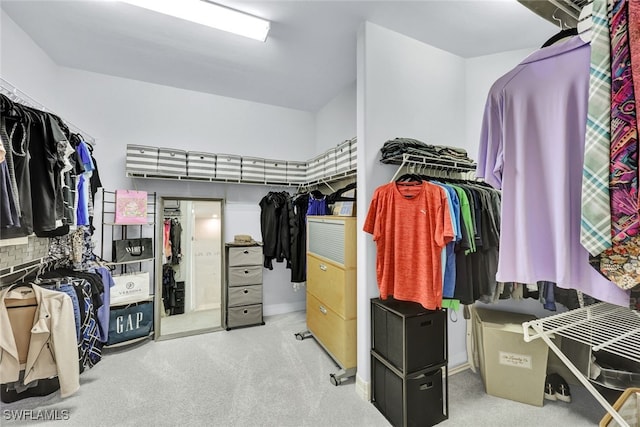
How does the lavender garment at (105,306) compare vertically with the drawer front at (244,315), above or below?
above

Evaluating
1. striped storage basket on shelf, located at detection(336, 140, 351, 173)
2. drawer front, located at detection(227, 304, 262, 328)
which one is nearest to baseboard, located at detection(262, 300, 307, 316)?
drawer front, located at detection(227, 304, 262, 328)

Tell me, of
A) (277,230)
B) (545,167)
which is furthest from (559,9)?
(277,230)

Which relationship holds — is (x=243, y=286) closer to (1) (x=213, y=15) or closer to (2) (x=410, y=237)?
(2) (x=410, y=237)

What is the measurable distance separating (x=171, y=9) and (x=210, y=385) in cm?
293

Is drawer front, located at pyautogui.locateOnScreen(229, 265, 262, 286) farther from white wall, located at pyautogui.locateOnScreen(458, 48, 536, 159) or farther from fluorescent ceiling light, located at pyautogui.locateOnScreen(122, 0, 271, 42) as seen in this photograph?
white wall, located at pyautogui.locateOnScreen(458, 48, 536, 159)

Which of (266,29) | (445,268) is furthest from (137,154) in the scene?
(445,268)

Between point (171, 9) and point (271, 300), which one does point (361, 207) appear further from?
point (271, 300)

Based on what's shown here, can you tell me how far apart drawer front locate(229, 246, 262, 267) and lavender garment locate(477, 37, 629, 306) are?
2.85 metres

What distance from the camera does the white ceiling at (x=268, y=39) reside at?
1939 mm

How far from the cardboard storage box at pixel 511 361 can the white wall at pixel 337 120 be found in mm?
2374

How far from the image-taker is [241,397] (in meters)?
1.98

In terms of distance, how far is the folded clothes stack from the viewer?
76.1 inches

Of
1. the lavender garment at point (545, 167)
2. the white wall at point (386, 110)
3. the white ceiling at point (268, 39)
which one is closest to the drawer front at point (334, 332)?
the white wall at point (386, 110)

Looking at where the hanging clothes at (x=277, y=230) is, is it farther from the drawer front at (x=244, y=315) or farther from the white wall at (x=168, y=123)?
the drawer front at (x=244, y=315)
